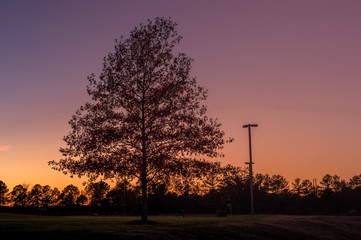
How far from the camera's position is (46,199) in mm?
137875

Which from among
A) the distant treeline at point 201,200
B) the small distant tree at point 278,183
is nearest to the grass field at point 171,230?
the distant treeline at point 201,200

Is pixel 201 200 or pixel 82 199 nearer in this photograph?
pixel 201 200

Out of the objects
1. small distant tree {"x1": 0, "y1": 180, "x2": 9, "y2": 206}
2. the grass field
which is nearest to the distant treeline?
small distant tree {"x1": 0, "y1": 180, "x2": 9, "y2": 206}

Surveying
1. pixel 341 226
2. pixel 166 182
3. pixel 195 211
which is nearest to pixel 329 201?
pixel 195 211

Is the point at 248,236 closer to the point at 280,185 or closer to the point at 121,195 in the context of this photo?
the point at 121,195

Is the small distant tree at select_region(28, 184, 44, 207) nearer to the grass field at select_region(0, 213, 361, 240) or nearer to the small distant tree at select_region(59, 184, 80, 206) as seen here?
the small distant tree at select_region(59, 184, 80, 206)

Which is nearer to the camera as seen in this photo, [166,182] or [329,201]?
[166,182]

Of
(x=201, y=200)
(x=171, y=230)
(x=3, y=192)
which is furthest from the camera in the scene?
(x=3, y=192)

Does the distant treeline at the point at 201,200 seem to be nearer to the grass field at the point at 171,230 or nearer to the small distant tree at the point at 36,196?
the small distant tree at the point at 36,196

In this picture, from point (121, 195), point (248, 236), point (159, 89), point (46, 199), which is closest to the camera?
point (248, 236)

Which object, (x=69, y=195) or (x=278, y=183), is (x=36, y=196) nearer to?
(x=69, y=195)

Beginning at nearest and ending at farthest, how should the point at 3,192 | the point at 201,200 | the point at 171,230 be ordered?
1. the point at 171,230
2. the point at 201,200
3. the point at 3,192

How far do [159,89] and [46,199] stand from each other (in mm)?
121106

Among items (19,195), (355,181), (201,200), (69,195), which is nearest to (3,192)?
(19,195)
